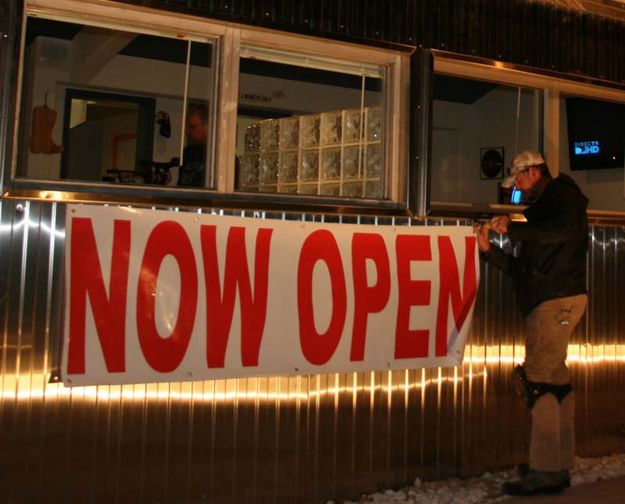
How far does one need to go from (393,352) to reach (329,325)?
1.75 ft

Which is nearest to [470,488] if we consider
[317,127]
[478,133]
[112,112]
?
[317,127]

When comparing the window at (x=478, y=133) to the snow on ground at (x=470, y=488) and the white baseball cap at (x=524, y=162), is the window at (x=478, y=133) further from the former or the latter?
the snow on ground at (x=470, y=488)

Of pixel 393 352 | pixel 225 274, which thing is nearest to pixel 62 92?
pixel 225 274

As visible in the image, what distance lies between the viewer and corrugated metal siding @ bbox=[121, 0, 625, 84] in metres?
5.66

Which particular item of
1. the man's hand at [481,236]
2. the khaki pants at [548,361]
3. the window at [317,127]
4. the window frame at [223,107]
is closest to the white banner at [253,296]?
the man's hand at [481,236]

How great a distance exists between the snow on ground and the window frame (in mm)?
1806

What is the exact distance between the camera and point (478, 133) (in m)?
8.41

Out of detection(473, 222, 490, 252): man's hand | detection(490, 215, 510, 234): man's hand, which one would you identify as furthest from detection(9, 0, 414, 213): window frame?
detection(490, 215, 510, 234): man's hand

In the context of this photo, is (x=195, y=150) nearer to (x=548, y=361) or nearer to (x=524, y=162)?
(x=524, y=162)

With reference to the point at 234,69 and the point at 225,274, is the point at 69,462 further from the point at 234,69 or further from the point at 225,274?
the point at 234,69

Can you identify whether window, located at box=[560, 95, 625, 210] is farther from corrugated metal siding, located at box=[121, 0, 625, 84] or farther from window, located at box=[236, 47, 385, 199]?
window, located at box=[236, 47, 385, 199]

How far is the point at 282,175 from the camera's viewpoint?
6238 millimetres

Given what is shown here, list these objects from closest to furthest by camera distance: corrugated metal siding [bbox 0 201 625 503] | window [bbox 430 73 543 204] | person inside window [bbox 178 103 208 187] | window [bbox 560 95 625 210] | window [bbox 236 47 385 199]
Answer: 1. corrugated metal siding [bbox 0 201 625 503]
2. person inside window [bbox 178 103 208 187]
3. window [bbox 236 47 385 199]
4. window [bbox 430 73 543 204]
5. window [bbox 560 95 625 210]

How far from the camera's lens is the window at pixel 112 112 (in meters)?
5.34
